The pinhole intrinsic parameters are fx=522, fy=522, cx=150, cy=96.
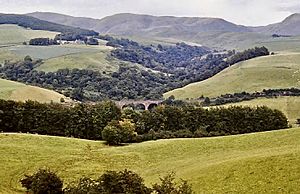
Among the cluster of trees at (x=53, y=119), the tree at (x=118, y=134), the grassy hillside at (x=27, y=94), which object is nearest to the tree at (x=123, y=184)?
the tree at (x=118, y=134)

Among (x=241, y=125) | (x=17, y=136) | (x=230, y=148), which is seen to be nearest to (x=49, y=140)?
(x=17, y=136)

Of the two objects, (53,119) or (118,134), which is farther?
(53,119)

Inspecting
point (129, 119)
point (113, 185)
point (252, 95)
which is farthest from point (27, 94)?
point (113, 185)

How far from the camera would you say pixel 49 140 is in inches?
3233

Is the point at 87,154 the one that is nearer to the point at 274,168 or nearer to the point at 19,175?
the point at 19,175

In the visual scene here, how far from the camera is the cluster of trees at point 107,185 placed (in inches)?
1815

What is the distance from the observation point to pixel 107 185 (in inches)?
1935

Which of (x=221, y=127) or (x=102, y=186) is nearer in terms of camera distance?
(x=102, y=186)

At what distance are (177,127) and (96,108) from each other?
18419mm

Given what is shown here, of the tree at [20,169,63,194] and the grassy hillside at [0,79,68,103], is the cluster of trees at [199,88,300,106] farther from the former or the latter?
the tree at [20,169,63,194]

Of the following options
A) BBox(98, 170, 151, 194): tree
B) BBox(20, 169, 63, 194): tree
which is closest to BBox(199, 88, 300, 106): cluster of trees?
BBox(20, 169, 63, 194): tree

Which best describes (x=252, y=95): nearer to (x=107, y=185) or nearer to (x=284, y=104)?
(x=284, y=104)

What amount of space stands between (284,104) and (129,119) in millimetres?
76144

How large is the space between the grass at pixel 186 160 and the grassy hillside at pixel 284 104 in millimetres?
81095
